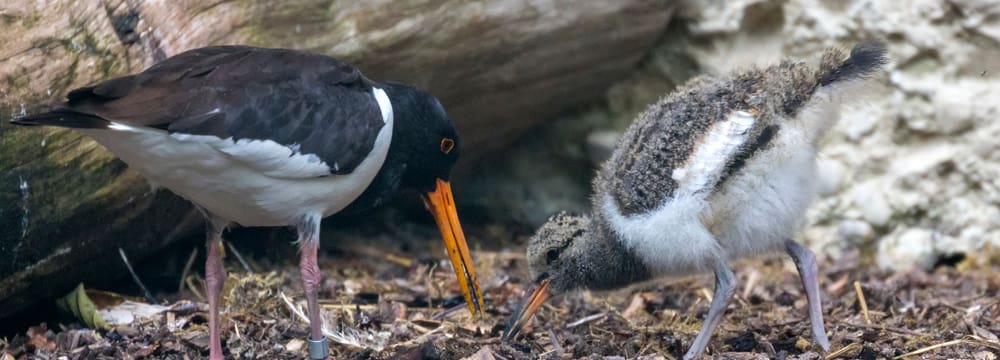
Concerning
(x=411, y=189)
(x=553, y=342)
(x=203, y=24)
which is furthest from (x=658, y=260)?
(x=203, y=24)

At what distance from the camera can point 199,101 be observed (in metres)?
4.05

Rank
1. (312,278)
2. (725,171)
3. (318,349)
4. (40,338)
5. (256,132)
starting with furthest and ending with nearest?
(40,338) < (312,278) < (318,349) < (725,171) < (256,132)

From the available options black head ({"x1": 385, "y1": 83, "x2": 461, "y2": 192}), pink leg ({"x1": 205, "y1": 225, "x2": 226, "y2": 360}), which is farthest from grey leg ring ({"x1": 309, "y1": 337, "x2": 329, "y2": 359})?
black head ({"x1": 385, "y1": 83, "x2": 461, "y2": 192})

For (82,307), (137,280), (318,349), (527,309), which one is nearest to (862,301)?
(527,309)

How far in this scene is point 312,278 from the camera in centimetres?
452

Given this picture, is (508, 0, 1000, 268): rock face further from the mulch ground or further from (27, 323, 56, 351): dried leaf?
(27, 323, 56, 351): dried leaf

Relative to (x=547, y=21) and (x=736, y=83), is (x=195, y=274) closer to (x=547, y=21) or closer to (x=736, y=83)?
(x=547, y=21)

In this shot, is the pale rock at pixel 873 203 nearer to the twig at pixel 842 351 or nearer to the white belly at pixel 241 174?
the twig at pixel 842 351

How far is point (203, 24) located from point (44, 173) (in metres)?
0.97

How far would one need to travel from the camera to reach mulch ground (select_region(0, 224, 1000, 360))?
15.5 ft

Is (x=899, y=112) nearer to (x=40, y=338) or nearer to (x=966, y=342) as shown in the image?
(x=966, y=342)

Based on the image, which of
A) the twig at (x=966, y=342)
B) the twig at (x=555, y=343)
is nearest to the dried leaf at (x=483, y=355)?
the twig at (x=555, y=343)

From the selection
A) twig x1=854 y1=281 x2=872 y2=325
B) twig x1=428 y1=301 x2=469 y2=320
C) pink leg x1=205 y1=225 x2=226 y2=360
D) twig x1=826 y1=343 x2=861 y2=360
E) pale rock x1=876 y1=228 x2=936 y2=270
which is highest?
pink leg x1=205 y1=225 x2=226 y2=360

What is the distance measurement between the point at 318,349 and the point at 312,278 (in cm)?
30
